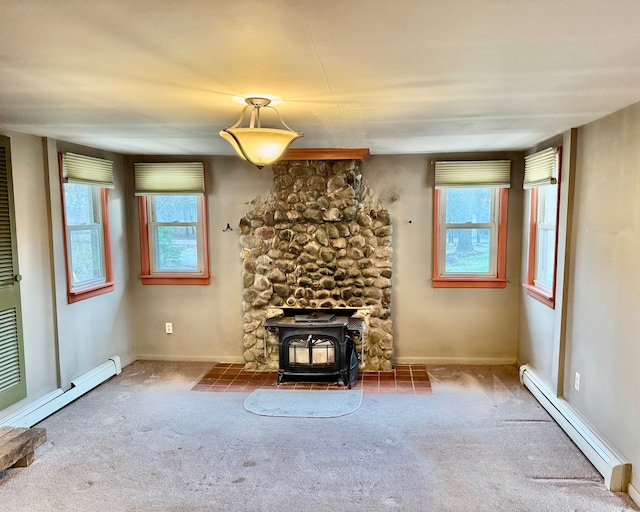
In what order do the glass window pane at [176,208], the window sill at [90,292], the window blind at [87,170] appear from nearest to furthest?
the window blind at [87,170] < the window sill at [90,292] < the glass window pane at [176,208]

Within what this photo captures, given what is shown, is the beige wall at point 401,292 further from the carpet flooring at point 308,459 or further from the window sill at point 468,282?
the carpet flooring at point 308,459

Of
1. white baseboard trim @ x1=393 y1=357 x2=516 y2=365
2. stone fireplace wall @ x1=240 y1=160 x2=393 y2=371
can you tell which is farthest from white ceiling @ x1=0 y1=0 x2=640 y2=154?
white baseboard trim @ x1=393 y1=357 x2=516 y2=365

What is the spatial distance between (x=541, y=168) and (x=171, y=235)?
3618mm

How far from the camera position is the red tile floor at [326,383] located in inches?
159

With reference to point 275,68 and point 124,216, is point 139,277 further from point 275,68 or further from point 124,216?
point 275,68

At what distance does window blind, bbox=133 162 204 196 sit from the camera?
15.0 feet

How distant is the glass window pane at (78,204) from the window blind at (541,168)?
394cm

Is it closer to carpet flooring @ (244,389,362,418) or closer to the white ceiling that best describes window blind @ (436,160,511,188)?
the white ceiling

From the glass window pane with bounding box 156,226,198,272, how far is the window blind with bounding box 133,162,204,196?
16.5 inches

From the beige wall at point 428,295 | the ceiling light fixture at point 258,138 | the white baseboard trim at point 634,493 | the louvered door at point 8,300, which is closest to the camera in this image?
the ceiling light fixture at point 258,138

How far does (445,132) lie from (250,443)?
258cm

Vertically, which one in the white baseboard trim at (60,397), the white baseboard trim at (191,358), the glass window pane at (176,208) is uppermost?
the glass window pane at (176,208)

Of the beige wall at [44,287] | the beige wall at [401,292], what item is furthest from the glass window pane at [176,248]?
the beige wall at [44,287]

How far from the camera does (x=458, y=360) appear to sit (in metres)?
4.66
